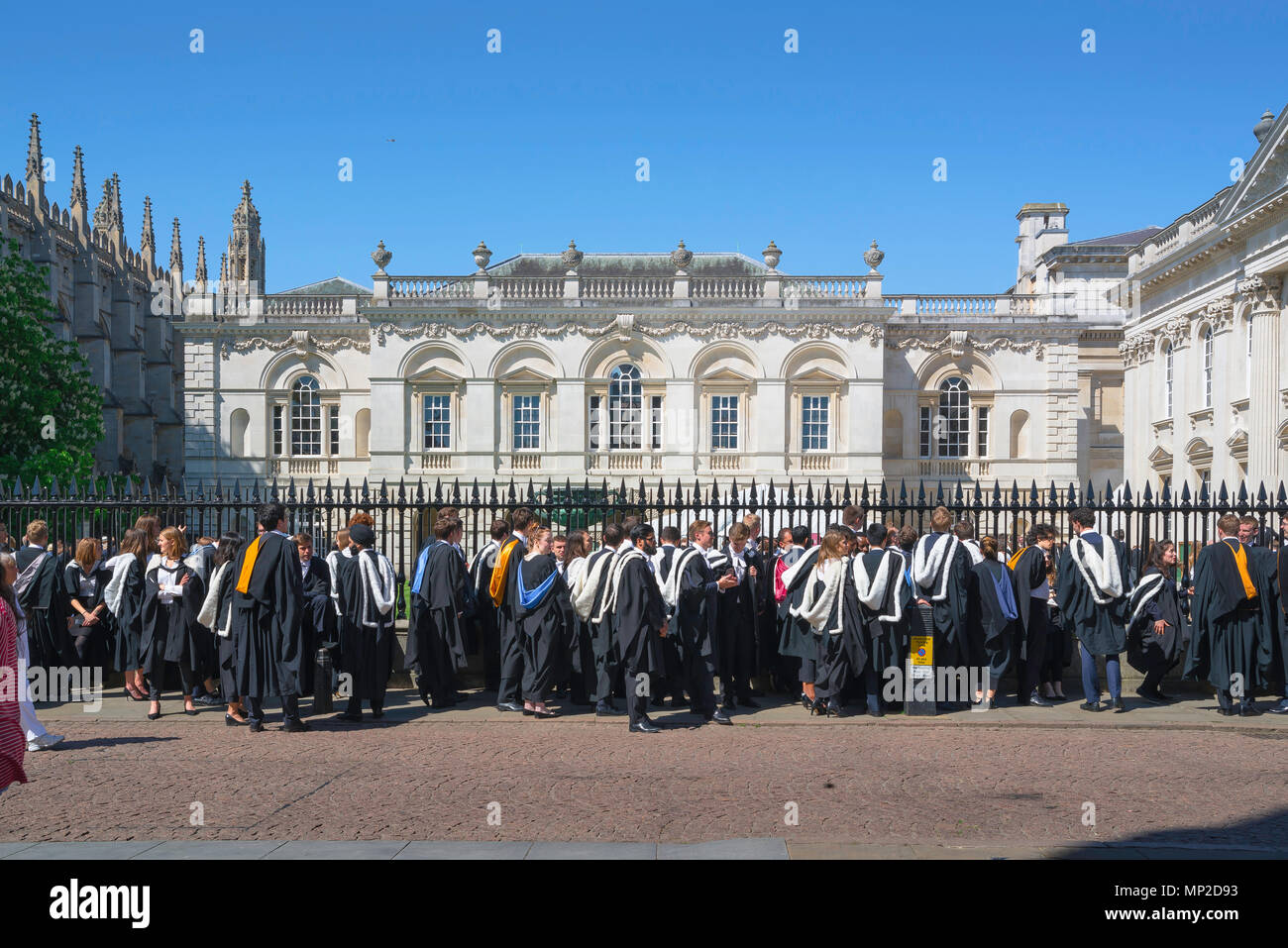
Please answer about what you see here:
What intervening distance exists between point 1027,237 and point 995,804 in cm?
4570

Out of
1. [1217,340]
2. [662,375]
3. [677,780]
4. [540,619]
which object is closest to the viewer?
[677,780]

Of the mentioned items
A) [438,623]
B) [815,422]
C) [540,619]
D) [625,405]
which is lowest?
[438,623]

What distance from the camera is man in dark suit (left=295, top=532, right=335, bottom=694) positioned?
1023cm

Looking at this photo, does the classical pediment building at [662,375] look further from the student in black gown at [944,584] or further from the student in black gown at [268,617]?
the student in black gown at [268,617]

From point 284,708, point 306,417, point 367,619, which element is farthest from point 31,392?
point 284,708

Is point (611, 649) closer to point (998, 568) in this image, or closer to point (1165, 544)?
point (998, 568)

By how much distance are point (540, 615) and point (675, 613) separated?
4.53 feet

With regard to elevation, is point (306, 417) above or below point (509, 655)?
above

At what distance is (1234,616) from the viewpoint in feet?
35.2

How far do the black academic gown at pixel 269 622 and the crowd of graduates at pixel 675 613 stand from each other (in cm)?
2

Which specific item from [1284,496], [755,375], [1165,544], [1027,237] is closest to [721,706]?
[1165,544]

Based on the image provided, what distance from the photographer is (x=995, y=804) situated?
7211mm

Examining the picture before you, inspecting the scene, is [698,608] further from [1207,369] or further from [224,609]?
[1207,369]

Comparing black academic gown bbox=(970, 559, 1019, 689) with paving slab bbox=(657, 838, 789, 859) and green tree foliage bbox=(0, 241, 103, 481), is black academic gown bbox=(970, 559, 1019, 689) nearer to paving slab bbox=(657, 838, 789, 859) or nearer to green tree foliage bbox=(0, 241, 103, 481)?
paving slab bbox=(657, 838, 789, 859)
